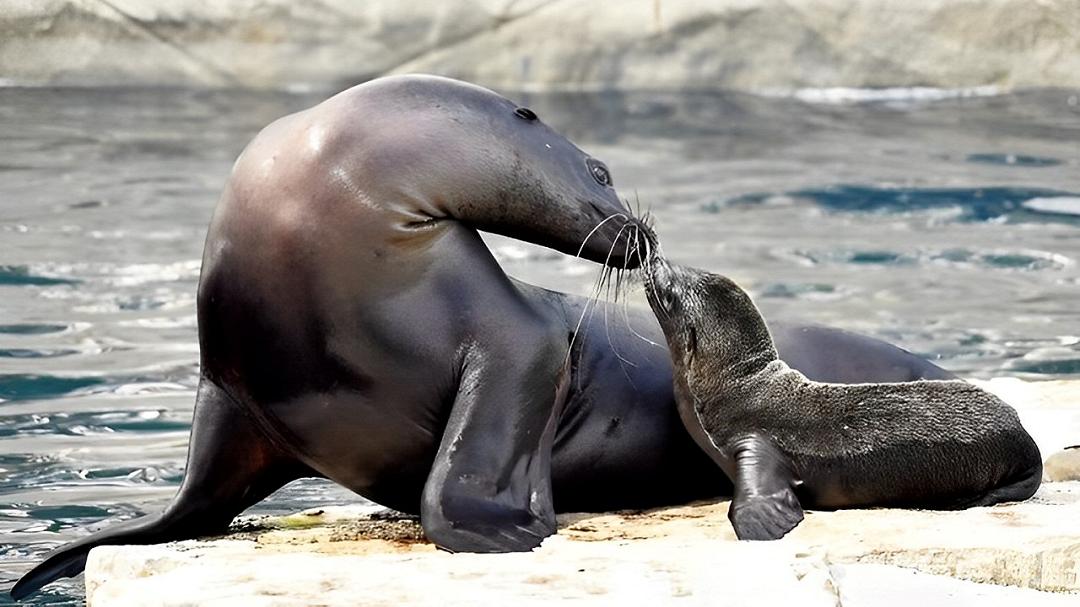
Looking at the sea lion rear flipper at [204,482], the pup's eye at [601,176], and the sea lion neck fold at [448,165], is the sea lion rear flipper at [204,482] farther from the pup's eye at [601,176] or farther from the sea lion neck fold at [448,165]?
the pup's eye at [601,176]

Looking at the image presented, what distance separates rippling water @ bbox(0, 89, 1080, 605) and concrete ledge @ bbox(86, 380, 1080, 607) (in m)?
0.86

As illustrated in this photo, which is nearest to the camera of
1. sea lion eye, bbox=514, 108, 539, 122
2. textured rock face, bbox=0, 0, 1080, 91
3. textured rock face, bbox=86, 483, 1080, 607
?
textured rock face, bbox=86, 483, 1080, 607

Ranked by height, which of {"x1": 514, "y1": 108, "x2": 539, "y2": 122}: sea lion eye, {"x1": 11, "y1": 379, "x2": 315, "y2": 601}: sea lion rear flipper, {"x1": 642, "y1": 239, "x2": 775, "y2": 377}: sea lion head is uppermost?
{"x1": 514, "y1": 108, "x2": 539, "y2": 122}: sea lion eye

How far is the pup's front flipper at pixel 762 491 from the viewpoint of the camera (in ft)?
13.8

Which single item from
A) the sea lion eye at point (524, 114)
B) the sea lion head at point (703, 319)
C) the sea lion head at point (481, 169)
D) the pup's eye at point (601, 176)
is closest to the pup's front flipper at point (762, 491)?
the sea lion head at point (703, 319)

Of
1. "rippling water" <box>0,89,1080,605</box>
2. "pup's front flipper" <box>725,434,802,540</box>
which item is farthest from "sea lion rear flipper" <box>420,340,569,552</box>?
"rippling water" <box>0,89,1080,605</box>

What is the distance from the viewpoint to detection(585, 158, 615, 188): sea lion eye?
476cm

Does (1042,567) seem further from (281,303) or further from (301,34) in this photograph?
(301,34)

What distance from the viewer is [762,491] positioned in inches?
175

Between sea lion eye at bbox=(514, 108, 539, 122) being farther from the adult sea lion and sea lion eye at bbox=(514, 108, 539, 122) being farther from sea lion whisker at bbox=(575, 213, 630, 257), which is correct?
sea lion whisker at bbox=(575, 213, 630, 257)

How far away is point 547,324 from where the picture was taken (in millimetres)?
4574

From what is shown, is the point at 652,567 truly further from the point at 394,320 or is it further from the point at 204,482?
the point at 204,482

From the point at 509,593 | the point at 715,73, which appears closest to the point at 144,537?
the point at 509,593

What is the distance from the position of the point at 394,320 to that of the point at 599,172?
0.71m
